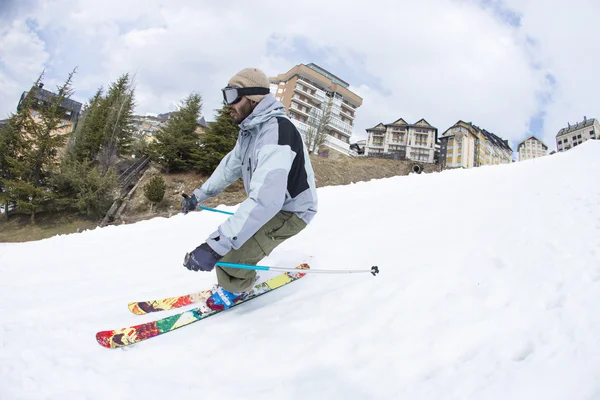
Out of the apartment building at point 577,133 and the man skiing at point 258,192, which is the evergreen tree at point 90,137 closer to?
the man skiing at point 258,192

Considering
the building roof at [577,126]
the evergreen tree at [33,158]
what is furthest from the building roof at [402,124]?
the evergreen tree at [33,158]

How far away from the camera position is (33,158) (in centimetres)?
2369

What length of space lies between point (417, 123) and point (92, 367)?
9002cm

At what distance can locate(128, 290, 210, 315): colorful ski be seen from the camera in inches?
134

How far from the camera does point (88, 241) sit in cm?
729

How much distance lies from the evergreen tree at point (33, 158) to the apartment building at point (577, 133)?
125088 millimetres

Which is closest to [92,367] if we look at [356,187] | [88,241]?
[88,241]

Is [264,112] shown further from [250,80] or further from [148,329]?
[148,329]

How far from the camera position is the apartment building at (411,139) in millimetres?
81375

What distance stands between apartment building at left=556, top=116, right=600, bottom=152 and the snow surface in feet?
399

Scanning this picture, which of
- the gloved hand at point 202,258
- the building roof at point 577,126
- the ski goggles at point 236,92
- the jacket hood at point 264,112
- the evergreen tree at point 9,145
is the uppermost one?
the building roof at point 577,126

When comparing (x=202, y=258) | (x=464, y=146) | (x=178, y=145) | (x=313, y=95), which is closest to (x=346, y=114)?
(x=313, y=95)

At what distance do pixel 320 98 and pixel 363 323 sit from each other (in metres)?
72.5

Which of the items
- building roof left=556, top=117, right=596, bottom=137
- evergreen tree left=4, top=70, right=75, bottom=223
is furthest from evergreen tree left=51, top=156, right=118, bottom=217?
building roof left=556, top=117, right=596, bottom=137
